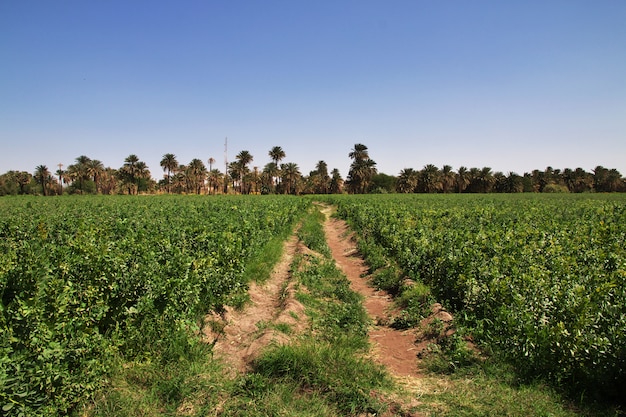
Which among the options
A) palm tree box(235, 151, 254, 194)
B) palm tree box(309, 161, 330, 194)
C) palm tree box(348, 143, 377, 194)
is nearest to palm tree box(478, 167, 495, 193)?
palm tree box(348, 143, 377, 194)

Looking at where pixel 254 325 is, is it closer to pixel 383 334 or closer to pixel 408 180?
pixel 383 334

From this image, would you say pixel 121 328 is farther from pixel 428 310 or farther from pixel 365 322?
pixel 428 310

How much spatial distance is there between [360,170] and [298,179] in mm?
19408

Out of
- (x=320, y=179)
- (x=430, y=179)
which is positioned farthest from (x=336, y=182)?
(x=430, y=179)

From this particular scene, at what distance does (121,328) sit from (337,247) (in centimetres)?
1430

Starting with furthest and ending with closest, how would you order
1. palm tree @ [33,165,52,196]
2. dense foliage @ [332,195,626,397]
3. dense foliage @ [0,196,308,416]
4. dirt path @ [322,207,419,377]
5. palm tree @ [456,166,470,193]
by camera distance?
palm tree @ [456,166,470,193], palm tree @ [33,165,52,196], dirt path @ [322,207,419,377], dense foliage @ [332,195,626,397], dense foliage @ [0,196,308,416]

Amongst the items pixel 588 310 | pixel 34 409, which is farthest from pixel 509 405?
pixel 34 409

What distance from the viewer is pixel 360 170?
339ft

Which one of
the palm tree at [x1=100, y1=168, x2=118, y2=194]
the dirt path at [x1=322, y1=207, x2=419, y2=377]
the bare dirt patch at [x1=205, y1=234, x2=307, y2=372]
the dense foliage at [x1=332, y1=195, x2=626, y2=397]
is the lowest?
the dirt path at [x1=322, y1=207, x2=419, y2=377]

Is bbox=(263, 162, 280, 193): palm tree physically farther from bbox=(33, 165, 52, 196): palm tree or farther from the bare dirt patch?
the bare dirt patch

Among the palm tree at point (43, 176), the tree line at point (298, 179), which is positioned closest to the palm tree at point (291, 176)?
the tree line at point (298, 179)

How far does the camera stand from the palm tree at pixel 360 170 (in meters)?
104

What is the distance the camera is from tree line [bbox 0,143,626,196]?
98.3m

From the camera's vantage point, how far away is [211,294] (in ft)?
24.2
